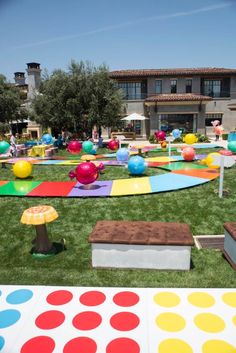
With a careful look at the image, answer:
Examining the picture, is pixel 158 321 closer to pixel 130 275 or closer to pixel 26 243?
pixel 130 275

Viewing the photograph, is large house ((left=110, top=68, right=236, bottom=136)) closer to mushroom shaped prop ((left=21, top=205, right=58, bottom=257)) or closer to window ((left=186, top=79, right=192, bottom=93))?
window ((left=186, top=79, right=192, bottom=93))

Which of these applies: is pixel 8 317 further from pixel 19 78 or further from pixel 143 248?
pixel 19 78

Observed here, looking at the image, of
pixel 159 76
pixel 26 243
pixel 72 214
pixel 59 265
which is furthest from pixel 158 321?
pixel 159 76

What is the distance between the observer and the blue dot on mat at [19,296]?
518 cm

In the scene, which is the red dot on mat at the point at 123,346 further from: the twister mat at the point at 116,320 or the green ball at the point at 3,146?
the green ball at the point at 3,146

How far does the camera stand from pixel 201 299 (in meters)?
5.14

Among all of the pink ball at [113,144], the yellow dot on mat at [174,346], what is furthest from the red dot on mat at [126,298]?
the pink ball at [113,144]

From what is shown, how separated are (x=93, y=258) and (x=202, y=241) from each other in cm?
293

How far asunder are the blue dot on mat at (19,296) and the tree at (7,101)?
34.4 metres

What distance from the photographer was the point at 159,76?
124 feet

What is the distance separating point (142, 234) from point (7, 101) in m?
A: 34.6

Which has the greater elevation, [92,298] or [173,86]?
[173,86]

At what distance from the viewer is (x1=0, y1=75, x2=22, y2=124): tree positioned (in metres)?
36.3

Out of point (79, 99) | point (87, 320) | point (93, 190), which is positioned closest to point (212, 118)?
point (79, 99)
